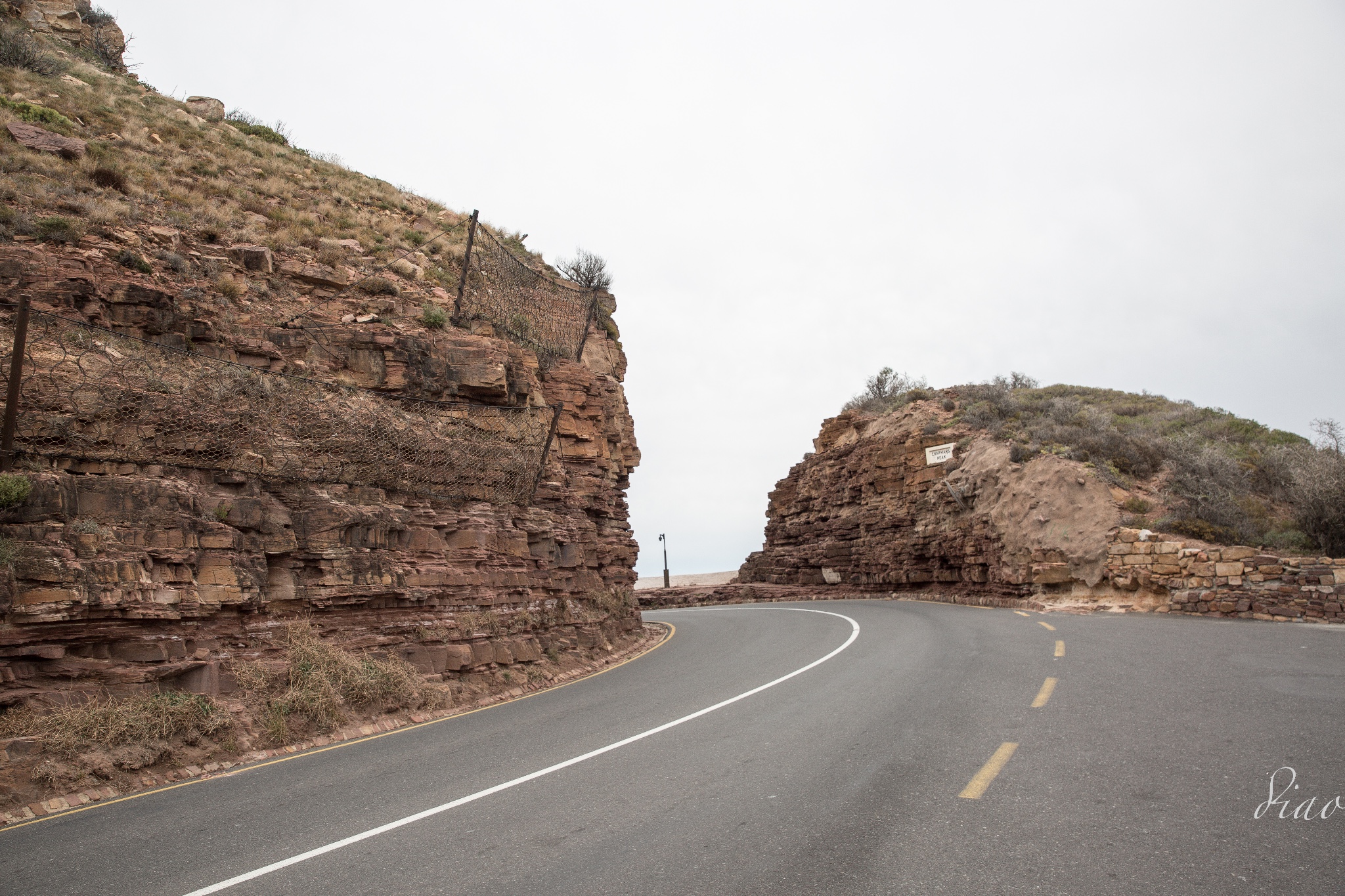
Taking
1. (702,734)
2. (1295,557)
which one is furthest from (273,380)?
(1295,557)

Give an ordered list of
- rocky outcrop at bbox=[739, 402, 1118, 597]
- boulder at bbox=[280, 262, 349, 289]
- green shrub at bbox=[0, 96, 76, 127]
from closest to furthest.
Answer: boulder at bbox=[280, 262, 349, 289] → green shrub at bbox=[0, 96, 76, 127] → rocky outcrop at bbox=[739, 402, 1118, 597]

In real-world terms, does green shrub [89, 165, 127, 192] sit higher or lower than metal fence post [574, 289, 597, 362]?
higher

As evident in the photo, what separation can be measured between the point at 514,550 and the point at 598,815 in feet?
29.2

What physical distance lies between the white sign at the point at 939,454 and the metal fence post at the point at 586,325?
1561 cm

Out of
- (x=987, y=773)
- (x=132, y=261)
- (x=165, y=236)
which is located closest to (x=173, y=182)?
(x=165, y=236)

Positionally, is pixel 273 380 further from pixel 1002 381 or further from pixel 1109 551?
pixel 1002 381

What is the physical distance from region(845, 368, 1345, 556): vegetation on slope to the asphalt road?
388 inches

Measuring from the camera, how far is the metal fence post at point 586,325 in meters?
20.8

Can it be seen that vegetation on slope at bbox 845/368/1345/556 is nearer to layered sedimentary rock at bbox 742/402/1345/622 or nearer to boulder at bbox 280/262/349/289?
layered sedimentary rock at bbox 742/402/1345/622

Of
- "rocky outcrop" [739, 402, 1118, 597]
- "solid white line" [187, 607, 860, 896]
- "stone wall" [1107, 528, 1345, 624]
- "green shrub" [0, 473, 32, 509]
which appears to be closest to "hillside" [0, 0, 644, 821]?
"green shrub" [0, 473, 32, 509]

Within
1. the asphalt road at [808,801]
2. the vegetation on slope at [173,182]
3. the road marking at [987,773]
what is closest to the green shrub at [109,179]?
the vegetation on slope at [173,182]

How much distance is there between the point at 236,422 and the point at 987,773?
10127mm

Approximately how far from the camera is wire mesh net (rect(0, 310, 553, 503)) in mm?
8969

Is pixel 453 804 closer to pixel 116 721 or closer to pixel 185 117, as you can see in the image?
pixel 116 721
